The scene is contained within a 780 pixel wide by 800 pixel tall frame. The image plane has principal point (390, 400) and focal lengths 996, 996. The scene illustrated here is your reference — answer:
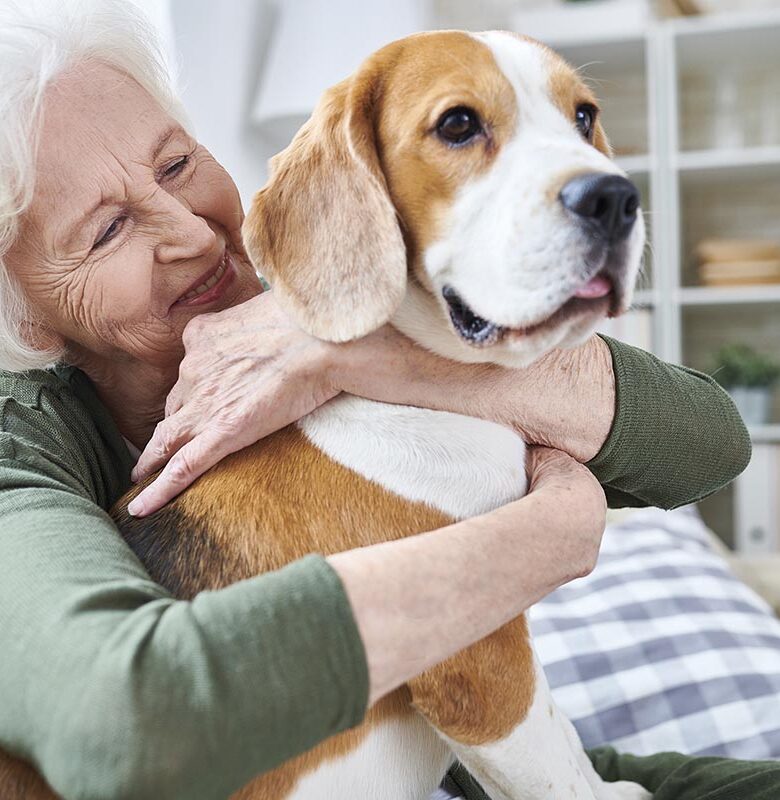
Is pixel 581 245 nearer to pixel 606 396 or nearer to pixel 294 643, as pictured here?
pixel 606 396

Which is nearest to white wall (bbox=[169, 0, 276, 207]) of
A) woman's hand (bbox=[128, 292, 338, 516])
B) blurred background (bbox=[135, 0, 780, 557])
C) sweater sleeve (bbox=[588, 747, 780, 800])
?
blurred background (bbox=[135, 0, 780, 557])

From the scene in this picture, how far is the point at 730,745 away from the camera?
1.61m

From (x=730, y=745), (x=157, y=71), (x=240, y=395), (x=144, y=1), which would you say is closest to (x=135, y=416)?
(x=240, y=395)

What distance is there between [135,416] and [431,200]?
0.53 metres

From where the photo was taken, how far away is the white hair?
1072 mm

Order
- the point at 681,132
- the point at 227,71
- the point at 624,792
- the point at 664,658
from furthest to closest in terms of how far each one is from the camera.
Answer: the point at 681,132
the point at 227,71
the point at 664,658
the point at 624,792

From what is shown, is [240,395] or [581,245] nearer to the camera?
[581,245]

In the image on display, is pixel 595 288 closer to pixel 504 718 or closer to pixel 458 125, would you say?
pixel 458 125

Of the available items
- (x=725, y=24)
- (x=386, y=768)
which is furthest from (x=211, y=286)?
(x=725, y=24)

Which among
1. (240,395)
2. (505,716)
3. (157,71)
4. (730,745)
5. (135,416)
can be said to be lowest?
(730,745)

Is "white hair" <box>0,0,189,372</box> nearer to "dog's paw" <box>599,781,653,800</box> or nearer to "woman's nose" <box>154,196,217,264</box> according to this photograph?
"woman's nose" <box>154,196,217,264</box>

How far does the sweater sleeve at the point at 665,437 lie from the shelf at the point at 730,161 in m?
2.91

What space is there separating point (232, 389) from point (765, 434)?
3.28 m

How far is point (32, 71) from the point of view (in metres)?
1.11
